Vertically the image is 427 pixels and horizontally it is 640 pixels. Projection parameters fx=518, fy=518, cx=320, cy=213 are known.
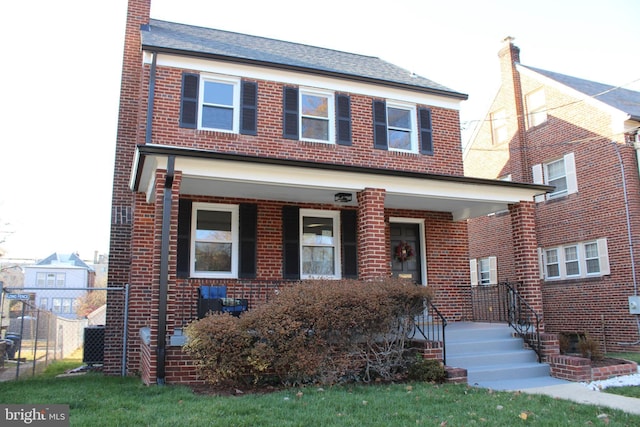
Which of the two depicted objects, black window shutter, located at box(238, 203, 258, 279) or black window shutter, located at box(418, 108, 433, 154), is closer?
black window shutter, located at box(238, 203, 258, 279)

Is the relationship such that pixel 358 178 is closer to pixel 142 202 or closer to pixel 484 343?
pixel 484 343

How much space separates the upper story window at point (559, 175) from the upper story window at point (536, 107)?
165 centimetres

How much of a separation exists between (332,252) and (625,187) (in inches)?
356

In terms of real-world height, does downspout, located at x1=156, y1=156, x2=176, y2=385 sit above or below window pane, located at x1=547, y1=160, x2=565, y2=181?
below

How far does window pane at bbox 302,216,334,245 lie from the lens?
37.3 feet

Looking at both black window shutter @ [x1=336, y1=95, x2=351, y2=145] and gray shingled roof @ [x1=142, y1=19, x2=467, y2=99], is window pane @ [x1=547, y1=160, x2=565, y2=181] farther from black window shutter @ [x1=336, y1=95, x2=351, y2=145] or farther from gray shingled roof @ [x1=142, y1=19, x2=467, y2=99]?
black window shutter @ [x1=336, y1=95, x2=351, y2=145]

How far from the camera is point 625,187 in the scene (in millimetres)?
14594

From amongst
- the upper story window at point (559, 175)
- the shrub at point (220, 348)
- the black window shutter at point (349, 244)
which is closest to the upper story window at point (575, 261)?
the upper story window at point (559, 175)

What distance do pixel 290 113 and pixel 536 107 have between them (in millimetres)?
10877


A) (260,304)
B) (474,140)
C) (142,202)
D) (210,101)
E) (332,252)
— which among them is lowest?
(260,304)

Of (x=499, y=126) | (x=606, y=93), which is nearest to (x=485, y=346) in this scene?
(x=606, y=93)

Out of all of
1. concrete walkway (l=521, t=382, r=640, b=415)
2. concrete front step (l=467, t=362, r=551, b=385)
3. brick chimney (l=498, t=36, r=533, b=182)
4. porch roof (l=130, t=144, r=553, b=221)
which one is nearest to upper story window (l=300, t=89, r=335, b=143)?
porch roof (l=130, t=144, r=553, b=221)

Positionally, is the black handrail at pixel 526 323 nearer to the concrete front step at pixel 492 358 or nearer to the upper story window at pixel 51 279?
the concrete front step at pixel 492 358

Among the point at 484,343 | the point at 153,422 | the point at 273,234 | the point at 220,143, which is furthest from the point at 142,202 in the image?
the point at 484,343
